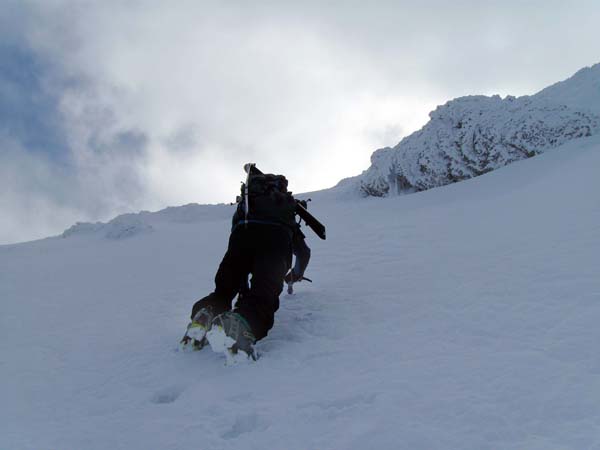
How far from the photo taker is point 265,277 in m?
4.29

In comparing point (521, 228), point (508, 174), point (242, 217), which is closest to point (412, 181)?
point (508, 174)

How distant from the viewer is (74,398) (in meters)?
3.76

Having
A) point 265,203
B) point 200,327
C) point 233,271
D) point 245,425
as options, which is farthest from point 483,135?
point 245,425

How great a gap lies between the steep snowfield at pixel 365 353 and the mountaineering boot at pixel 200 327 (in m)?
0.13

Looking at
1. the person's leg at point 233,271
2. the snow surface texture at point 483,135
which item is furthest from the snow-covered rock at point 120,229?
the person's leg at point 233,271

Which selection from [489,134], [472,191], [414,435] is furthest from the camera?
[489,134]

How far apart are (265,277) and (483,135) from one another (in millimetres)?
9910

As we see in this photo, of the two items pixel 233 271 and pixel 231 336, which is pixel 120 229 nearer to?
pixel 233 271

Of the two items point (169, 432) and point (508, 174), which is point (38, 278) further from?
point (508, 174)

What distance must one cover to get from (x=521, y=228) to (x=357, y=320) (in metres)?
3.20

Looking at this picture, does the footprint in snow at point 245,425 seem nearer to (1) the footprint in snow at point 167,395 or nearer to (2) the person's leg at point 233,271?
(1) the footprint in snow at point 167,395

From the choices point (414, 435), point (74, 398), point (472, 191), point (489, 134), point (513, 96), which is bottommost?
point (414, 435)

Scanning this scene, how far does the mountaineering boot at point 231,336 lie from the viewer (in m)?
3.90

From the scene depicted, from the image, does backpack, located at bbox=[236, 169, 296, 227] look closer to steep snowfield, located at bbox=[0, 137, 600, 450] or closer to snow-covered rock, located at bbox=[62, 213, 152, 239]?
steep snowfield, located at bbox=[0, 137, 600, 450]
